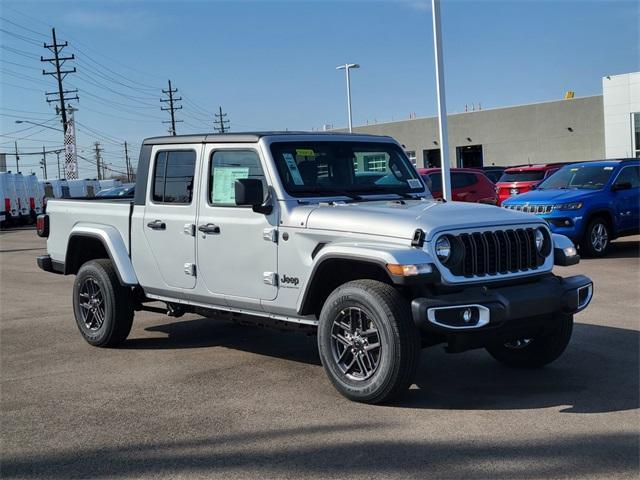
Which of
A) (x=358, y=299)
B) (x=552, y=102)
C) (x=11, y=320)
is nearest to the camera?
(x=358, y=299)

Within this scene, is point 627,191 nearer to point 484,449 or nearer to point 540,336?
point 540,336

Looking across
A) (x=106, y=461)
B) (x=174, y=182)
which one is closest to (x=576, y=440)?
(x=106, y=461)

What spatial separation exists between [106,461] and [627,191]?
39.5ft

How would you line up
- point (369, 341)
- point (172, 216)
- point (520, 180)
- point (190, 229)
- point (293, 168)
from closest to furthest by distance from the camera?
1. point (369, 341)
2. point (293, 168)
3. point (190, 229)
4. point (172, 216)
5. point (520, 180)

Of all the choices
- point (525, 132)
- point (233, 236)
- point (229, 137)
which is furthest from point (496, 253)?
point (525, 132)

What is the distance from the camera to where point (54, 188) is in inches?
1479

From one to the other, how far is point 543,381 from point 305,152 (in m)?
2.65

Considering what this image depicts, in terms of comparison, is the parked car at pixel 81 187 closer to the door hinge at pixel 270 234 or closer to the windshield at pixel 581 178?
the windshield at pixel 581 178

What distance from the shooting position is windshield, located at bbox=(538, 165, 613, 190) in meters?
14.1

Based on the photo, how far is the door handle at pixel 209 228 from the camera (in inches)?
252

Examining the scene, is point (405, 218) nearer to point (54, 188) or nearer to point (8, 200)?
point (8, 200)

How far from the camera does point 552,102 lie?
155 ft

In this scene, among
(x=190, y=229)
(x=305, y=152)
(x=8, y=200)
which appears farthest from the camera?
(x=8, y=200)

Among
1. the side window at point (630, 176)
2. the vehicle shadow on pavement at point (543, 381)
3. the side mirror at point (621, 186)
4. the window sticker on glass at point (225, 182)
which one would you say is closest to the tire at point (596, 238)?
the side mirror at point (621, 186)
